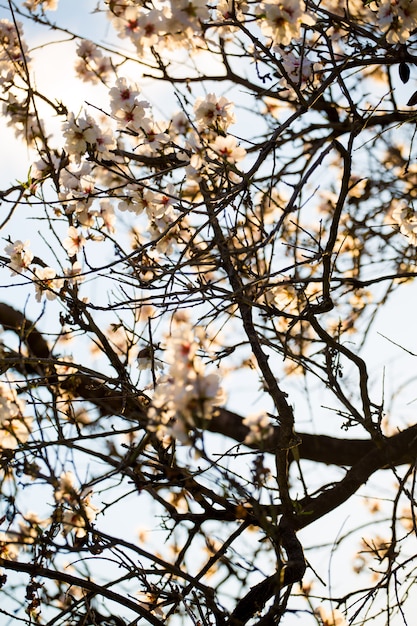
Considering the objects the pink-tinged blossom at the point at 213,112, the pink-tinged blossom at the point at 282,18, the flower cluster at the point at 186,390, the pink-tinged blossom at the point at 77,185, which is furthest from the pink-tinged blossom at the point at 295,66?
the flower cluster at the point at 186,390

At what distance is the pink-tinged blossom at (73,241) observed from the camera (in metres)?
2.90

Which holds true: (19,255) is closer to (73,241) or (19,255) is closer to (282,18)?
(73,241)

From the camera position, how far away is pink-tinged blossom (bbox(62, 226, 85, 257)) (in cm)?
290

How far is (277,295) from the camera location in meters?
3.46

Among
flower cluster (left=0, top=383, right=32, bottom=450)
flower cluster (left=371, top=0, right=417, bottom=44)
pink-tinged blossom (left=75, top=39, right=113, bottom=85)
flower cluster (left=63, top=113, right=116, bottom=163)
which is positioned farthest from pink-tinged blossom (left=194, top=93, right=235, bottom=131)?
flower cluster (left=0, top=383, right=32, bottom=450)

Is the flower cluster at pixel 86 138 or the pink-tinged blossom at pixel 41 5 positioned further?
the pink-tinged blossom at pixel 41 5

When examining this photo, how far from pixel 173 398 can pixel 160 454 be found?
3.26 ft

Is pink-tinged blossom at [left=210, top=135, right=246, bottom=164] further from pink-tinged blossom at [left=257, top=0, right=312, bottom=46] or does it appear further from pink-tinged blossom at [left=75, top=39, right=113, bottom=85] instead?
pink-tinged blossom at [left=75, top=39, right=113, bottom=85]

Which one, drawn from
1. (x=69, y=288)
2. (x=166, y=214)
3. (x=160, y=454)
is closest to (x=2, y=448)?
(x=160, y=454)

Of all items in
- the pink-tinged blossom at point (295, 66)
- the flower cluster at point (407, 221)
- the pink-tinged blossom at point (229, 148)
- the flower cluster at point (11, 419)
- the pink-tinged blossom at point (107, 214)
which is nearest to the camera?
the flower cluster at point (11, 419)

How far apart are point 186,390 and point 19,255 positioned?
1576mm

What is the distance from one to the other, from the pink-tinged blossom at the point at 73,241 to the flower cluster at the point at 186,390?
4.64ft

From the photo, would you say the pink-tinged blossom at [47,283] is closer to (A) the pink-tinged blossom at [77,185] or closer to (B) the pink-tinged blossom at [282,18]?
(A) the pink-tinged blossom at [77,185]

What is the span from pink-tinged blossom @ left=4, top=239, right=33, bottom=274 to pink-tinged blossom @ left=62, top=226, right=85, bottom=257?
146 mm
